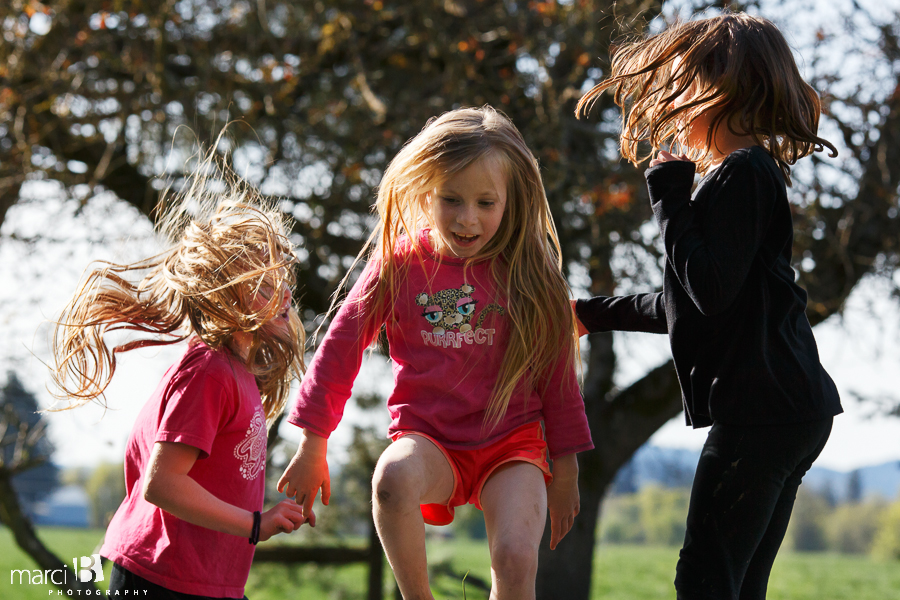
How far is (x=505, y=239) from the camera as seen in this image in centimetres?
206

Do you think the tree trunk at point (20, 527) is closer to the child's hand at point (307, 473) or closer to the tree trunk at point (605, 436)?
the tree trunk at point (605, 436)

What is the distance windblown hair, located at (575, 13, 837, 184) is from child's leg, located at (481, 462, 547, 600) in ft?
2.84

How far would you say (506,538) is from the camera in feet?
→ 5.53

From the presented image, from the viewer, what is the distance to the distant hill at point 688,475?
234 inches

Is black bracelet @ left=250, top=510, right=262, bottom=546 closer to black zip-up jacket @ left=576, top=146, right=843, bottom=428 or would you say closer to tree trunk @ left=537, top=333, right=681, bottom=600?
black zip-up jacket @ left=576, top=146, right=843, bottom=428

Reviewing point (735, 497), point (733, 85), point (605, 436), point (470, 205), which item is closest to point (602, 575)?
point (605, 436)

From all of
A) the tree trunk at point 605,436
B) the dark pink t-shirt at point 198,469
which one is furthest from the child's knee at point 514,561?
the tree trunk at point 605,436

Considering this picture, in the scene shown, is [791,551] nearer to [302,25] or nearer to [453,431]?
[302,25]

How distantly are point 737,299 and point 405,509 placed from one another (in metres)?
0.87

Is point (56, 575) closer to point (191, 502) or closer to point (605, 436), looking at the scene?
point (191, 502)

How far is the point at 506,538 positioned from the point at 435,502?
236 mm

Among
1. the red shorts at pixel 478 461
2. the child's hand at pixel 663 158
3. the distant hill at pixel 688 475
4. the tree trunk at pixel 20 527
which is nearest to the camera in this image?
the child's hand at pixel 663 158

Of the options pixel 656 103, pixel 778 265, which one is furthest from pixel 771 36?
pixel 778 265

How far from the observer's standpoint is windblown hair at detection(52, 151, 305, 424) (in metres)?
2.04
